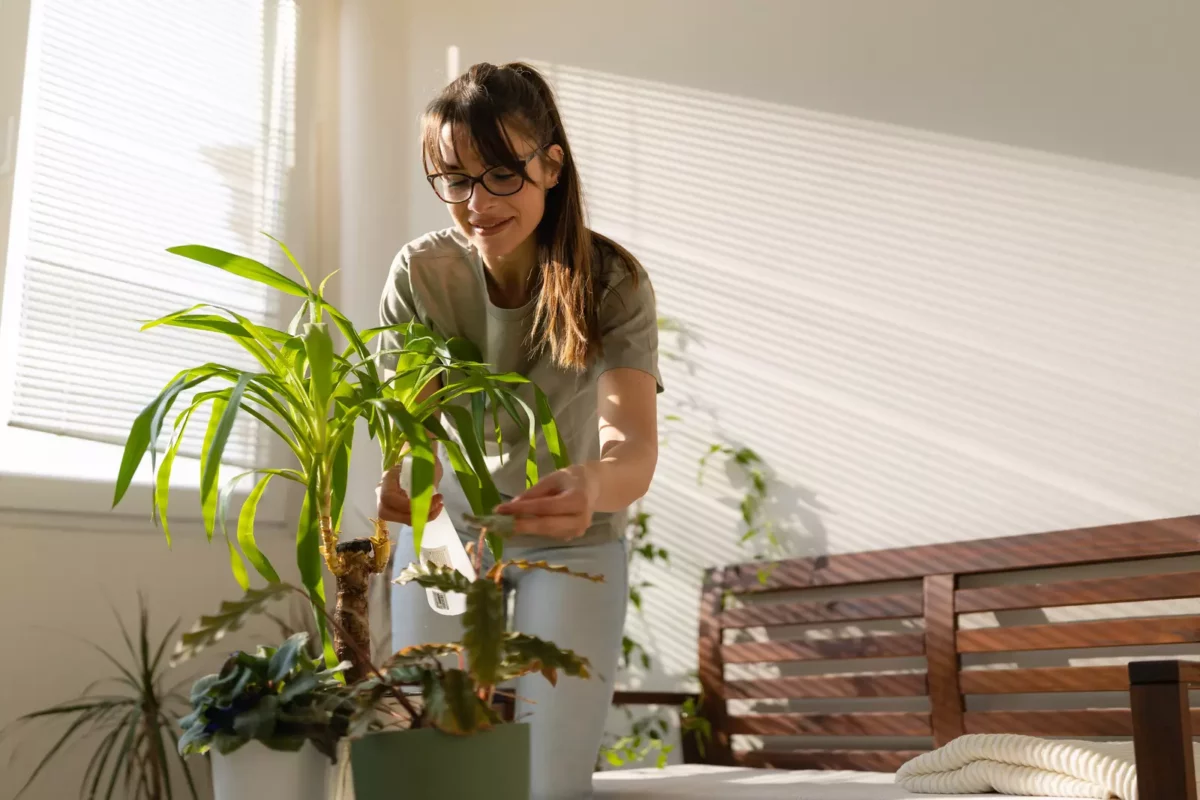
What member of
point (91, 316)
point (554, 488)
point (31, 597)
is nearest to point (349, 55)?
point (91, 316)

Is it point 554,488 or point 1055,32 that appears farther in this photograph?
point 1055,32

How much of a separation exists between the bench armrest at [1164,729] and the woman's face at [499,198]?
3.27ft

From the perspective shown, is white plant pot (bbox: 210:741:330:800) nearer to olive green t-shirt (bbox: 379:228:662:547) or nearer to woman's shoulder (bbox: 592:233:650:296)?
olive green t-shirt (bbox: 379:228:662:547)

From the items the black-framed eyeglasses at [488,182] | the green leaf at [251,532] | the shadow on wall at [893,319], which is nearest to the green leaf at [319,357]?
the green leaf at [251,532]

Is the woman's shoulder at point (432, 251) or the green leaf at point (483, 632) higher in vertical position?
the woman's shoulder at point (432, 251)

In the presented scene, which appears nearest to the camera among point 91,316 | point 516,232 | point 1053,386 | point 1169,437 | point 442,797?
point 442,797

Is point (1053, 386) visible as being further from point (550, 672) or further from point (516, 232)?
point (550, 672)

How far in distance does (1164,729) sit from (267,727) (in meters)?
1.12

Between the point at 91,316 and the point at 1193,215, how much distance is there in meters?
2.71

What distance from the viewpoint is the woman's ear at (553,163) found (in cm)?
157

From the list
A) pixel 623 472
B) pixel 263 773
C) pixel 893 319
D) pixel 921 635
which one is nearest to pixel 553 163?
pixel 623 472

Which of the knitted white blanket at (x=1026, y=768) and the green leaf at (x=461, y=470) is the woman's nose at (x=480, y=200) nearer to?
the green leaf at (x=461, y=470)

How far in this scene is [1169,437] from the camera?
236 centimetres

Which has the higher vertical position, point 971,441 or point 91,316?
point 91,316
